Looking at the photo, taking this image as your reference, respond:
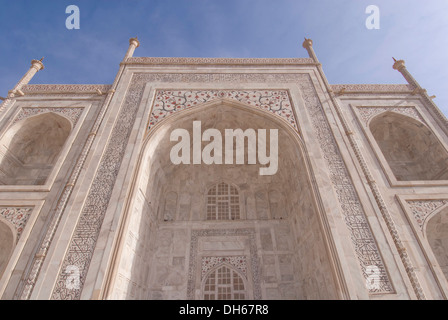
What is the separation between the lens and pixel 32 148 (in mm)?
7309

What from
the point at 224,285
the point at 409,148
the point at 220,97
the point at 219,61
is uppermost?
the point at 219,61

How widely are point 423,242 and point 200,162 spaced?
5945 millimetres

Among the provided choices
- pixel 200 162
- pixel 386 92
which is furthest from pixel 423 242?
pixel 200 162

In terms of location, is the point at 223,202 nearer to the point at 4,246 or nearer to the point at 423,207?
the point at 423,207

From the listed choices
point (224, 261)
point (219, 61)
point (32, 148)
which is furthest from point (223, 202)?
point (32, 148)

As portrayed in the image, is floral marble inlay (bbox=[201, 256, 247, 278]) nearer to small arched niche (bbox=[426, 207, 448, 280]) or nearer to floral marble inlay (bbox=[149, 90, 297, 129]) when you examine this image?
floral marble inlay (bbox=[149, 90, 297, 129])

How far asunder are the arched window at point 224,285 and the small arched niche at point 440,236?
4.57 m

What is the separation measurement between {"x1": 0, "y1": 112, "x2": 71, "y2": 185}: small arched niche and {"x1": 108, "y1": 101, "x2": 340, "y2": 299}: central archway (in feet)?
10.6

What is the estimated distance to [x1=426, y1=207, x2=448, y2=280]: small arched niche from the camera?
5.24 meters

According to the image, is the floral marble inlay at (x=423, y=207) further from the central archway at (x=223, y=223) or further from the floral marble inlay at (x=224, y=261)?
the floral marble inlay at (x=224, y=261)

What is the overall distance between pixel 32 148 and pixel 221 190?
5931 mm

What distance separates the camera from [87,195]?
205 inches

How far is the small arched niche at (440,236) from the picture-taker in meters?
5.24

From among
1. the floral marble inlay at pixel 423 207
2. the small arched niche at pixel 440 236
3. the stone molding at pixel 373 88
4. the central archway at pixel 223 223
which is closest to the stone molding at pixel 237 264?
the central archway at pixel 223 223
